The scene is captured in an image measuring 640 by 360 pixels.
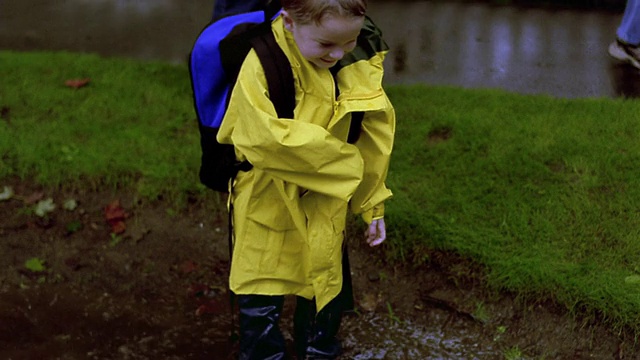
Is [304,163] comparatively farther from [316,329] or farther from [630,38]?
[630,38]

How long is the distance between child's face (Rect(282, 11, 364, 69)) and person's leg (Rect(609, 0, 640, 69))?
3199mm

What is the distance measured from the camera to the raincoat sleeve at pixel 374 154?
92.1 inches

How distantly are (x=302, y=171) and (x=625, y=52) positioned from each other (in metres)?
3.43

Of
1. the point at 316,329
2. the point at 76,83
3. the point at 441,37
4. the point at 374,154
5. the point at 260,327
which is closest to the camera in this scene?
the point at 374,154

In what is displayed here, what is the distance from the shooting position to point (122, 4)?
19.8ft

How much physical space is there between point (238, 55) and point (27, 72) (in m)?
2.88

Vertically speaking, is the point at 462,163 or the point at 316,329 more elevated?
the point at 462,163

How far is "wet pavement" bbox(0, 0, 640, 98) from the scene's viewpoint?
15.5ft

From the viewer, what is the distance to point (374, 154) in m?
2.39

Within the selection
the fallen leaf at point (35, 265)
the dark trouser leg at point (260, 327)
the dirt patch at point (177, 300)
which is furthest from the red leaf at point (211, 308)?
the fallen leaf at point (35, 265)

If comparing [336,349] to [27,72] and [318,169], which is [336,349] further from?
[27,72]

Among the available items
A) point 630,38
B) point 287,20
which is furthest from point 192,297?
point 630,38

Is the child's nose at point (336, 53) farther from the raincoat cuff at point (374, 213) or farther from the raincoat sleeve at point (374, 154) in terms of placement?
the raincoat cuff at point (374, 213)

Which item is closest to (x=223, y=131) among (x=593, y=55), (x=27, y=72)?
(x=27, y=72)
